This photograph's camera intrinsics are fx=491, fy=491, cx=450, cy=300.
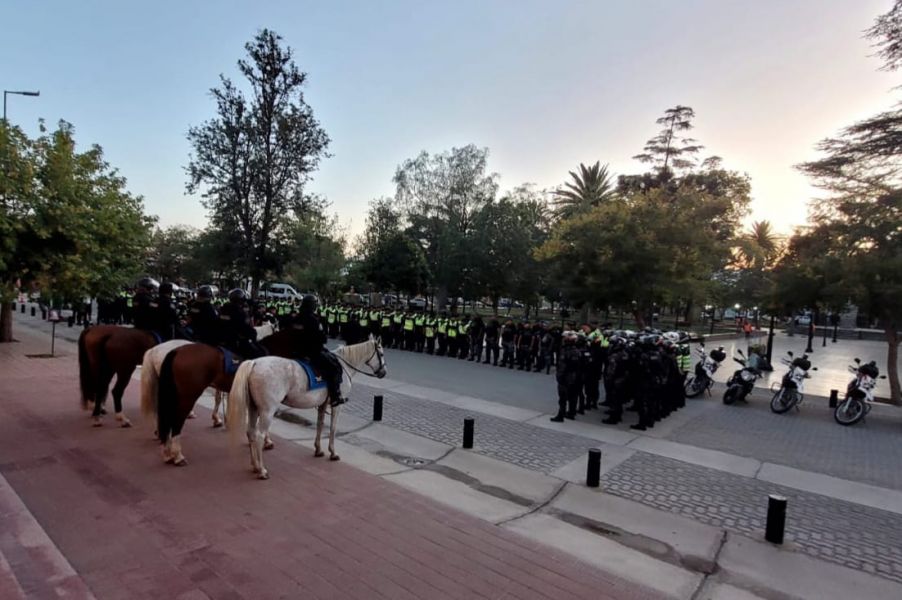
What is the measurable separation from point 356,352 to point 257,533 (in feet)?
10.4

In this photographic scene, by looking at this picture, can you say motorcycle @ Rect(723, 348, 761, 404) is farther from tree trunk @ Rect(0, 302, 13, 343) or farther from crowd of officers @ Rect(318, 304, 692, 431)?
tree trunk @ Rect(0, 302, 13, 343)


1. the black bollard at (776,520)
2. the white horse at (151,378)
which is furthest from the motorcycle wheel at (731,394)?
the white horse at (151,378)

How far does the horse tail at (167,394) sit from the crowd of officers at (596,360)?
609 centimetres

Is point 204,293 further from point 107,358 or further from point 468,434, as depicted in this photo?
point 468,434

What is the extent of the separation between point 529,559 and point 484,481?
2072mm

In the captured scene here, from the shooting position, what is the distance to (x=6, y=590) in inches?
127

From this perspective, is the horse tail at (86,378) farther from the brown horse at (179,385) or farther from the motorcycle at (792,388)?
the motorcycle at (792,388)

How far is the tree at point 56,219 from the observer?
1109 centimetres

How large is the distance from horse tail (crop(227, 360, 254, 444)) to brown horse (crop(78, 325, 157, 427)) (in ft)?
9.45

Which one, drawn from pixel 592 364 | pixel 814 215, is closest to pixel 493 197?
pixel 814 215

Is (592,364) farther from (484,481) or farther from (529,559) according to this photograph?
(529,559)

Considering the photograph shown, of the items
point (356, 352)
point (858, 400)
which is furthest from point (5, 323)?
point (858, 400)

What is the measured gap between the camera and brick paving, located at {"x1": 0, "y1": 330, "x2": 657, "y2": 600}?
12.5ft

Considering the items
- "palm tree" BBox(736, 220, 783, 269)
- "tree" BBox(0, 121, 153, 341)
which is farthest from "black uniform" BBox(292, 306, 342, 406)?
"palm tree" BBox(736, 220, 783, 269)
